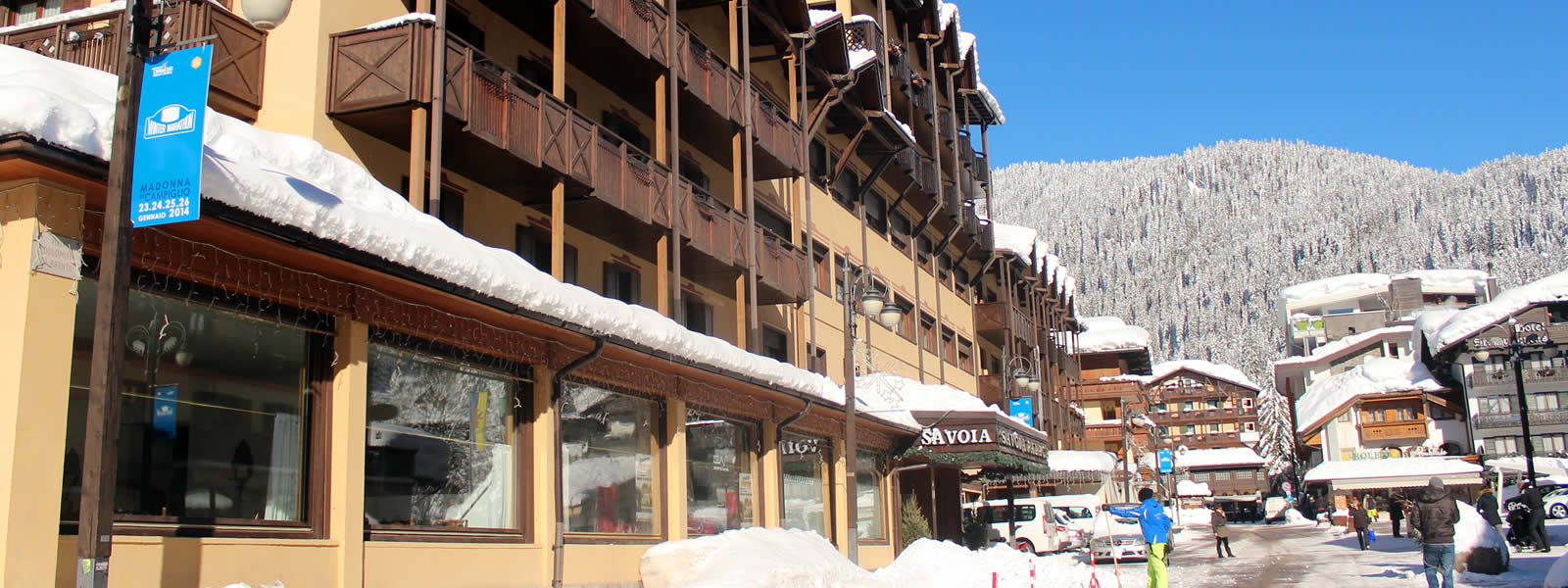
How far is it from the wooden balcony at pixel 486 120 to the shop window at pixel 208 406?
6.01 m

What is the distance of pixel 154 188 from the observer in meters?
7.34

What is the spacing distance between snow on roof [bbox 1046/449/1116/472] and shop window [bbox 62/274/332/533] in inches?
1249

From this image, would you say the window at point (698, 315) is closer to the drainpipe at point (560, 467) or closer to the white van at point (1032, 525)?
the drainpipe at point (560, 467)

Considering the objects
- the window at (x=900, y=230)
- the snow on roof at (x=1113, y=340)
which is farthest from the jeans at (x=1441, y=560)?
the snow on roof at (x=1113, y=340)

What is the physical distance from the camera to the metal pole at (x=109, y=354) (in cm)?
678

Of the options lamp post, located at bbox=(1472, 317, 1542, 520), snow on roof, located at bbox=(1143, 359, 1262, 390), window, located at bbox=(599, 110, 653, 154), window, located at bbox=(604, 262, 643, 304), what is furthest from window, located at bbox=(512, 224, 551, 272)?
snow on roof, located at bbox=(1143, 359, 1262, 390)

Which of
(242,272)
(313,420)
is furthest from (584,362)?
(242,272)

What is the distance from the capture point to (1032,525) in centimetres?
3728

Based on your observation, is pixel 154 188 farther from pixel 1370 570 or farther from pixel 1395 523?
pixel 1395 523

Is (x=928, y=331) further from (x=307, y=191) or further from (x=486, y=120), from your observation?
(x=307, y=191)

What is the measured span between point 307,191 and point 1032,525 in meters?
30.7

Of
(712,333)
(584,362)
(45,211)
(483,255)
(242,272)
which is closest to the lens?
Answer: (45,211)

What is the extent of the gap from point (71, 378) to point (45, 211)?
108cm

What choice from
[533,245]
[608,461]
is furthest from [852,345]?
[533,245]
